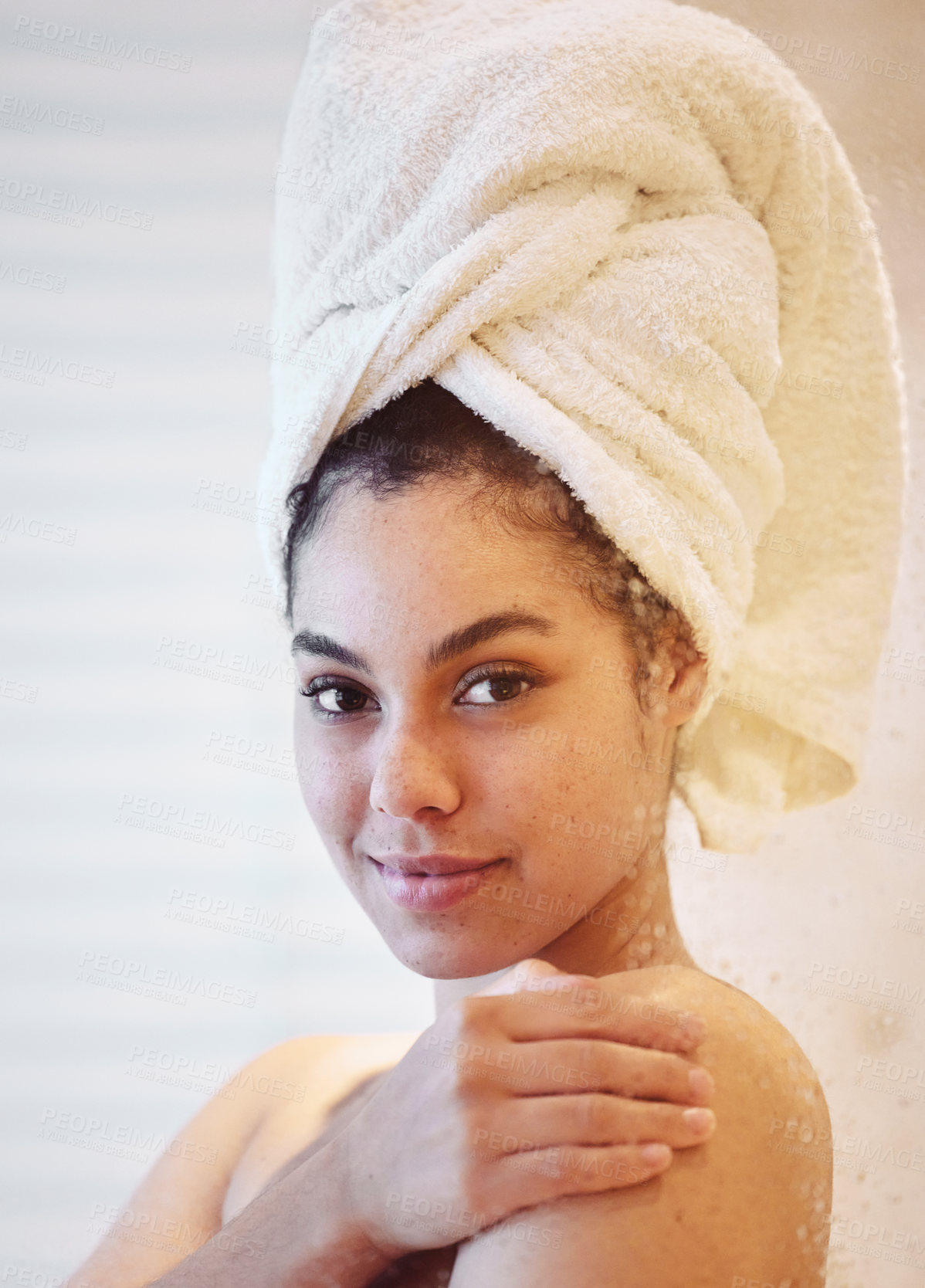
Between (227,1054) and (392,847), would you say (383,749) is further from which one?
(227,1054)

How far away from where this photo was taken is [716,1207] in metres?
0.48

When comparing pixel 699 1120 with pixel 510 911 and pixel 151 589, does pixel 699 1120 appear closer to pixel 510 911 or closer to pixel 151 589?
pixel 510 911

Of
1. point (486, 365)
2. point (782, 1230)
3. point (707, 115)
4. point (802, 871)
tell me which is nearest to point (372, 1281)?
point (782, 1230)

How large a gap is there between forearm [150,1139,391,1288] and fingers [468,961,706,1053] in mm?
130

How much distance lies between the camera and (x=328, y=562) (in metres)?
0.61

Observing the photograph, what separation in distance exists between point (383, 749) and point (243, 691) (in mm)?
275

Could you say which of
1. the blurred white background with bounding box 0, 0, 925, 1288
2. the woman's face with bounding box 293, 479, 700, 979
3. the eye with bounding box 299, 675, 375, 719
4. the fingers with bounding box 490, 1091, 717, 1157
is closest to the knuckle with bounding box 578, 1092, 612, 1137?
the fingers with bounding box 490, 1091, 717, 1157

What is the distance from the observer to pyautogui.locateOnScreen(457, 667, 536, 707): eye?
22.2 inches

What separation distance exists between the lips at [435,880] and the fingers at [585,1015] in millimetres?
73

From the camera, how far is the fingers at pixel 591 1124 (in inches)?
18.6

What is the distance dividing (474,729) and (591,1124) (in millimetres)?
194

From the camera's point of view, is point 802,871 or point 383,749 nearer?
point 383,749

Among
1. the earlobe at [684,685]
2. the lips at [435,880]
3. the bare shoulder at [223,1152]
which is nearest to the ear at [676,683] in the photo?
the earlobe at [684,685]

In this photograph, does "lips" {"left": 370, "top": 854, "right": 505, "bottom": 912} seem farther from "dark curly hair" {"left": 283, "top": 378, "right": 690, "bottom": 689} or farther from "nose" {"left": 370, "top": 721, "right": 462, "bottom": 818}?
"dark curly hair" {"left": 283, "top": 378, "right": 690, "bottom": 689}
